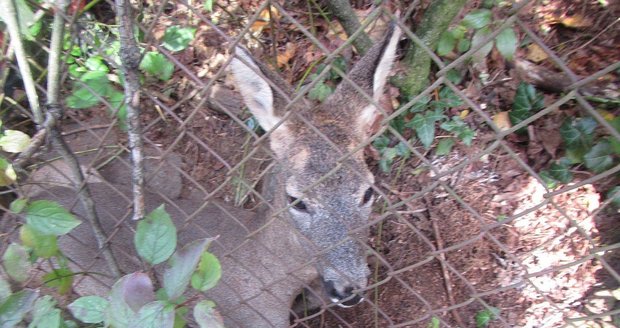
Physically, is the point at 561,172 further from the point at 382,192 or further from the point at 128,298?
the point at 128,298

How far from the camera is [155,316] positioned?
1.57m

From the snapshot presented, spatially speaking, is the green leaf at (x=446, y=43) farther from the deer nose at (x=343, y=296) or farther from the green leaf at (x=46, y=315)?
the green leaf at (x=46, y=315)

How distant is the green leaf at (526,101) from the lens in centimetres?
312

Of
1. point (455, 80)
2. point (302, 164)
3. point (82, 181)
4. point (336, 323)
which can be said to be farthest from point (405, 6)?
point (82, 181)

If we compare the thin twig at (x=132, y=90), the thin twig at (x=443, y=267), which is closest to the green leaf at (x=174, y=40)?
the thin twig at (x=132, y=90)

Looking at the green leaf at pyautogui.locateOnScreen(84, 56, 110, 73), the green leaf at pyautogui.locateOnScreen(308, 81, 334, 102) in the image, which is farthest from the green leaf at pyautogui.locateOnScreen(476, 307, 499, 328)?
the green leaf at pyautogui.locateOnScreen(84, 56, 110, 73)

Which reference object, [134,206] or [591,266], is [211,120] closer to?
[134,206]

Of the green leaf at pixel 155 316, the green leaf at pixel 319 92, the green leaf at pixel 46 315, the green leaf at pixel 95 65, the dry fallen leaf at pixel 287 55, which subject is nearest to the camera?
the green leaf at pixel 155 316

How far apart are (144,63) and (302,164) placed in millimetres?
893

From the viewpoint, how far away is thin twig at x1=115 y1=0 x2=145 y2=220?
1.83 metres

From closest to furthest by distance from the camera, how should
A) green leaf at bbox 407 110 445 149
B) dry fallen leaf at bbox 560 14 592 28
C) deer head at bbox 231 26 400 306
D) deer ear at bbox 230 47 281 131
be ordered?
deer ear at bbox 230 47 281 131, deer head at bbox 231 26 400 306, green leaf at bbox 407 110 445 149, dry fallen leaf at bbox 560 14 592 28

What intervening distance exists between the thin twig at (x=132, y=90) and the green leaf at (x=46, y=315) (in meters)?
0.53

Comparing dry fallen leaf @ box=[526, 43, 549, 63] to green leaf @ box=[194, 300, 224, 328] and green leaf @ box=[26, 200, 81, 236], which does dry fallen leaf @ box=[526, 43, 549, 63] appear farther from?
green leaf @ box=[26, 200, 81, 236]

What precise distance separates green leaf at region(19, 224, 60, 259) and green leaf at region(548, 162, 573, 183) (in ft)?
8.04
